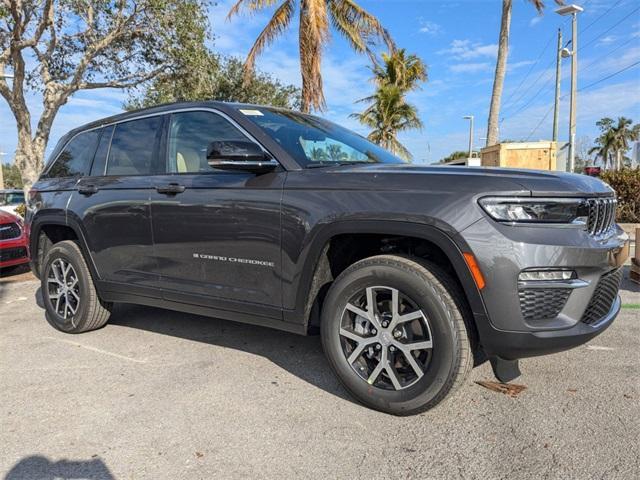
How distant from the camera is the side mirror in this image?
2.97m

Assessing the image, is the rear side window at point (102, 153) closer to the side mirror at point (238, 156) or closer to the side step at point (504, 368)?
the side mirror at point (238, 156)

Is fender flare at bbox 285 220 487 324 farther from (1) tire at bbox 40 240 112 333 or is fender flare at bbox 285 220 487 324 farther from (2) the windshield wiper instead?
(1) tire at bbox 40 240 112 333

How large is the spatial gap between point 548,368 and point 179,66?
1305cm

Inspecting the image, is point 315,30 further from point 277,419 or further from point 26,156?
point 277,419

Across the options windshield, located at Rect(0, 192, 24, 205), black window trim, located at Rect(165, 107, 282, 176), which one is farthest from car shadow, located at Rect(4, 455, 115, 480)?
windshield, located at Rect(0, 192, 24, 205)

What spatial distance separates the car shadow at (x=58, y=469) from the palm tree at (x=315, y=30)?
12730mm

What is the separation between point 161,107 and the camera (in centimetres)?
393

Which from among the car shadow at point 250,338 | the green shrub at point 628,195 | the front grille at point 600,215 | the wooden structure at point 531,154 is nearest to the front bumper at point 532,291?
the front grille at point 600,215

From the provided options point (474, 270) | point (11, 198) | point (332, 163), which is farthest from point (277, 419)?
point (11, 198)

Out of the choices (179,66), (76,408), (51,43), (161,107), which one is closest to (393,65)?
(179,66)

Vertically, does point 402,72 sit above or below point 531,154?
above

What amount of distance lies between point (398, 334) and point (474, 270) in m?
0.58

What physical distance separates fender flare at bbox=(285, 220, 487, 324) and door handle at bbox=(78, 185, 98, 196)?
2.19 metres

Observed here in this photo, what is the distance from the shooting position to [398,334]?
2.74 meters
